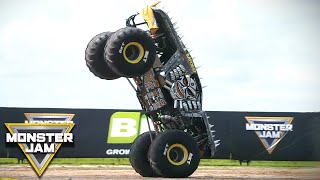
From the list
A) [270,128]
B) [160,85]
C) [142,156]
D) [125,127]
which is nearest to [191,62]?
[160,85]

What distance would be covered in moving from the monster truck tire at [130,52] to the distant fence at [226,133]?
9963 millimetres

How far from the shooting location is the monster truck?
53.7 feet

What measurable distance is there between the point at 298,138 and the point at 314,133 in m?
0.80

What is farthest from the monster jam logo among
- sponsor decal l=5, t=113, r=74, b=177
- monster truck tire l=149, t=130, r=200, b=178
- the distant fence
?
monster truck tire l=149, t=130, r=200, b=178

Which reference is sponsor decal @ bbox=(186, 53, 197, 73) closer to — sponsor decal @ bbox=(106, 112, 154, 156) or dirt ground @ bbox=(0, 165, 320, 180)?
dirt ground @ bbox=(0, 165, 320, 180)

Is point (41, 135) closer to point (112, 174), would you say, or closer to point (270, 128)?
point (112, 174)

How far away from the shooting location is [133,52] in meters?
16.5

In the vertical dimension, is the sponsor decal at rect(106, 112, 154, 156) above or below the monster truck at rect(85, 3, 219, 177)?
below

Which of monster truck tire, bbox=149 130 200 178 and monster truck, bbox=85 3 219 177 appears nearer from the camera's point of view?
monster truck, bbox=85 3 219 177

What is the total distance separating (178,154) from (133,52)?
9.86ft

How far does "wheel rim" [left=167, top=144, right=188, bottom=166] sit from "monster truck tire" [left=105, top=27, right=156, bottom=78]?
2219mm

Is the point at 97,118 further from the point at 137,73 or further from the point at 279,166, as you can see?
the point at 137,73

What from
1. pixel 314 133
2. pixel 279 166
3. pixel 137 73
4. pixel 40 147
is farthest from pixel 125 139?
pixel 137 73

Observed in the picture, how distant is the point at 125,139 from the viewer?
26.5m
